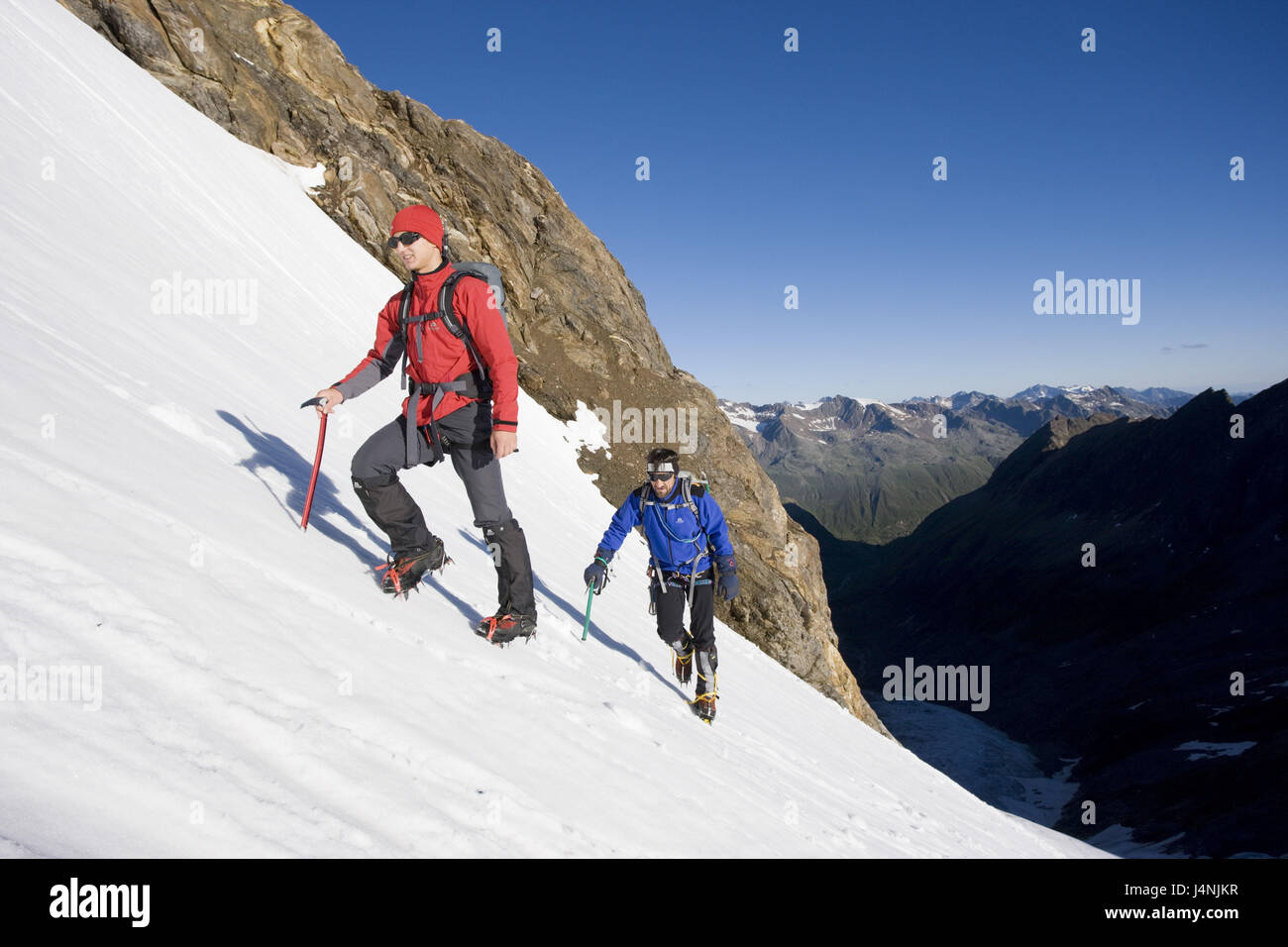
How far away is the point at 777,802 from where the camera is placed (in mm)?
6387

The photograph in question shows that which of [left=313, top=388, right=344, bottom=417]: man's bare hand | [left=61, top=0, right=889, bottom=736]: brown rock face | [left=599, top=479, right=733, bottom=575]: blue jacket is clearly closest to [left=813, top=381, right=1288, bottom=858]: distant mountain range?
[left=61, top=0, right=889, bottom=736]: brown rock face

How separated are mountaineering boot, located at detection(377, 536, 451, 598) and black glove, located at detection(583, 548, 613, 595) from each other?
2314 mm

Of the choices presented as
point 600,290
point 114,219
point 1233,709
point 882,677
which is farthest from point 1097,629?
point 114,219

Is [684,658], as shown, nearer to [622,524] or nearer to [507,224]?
[622,524]

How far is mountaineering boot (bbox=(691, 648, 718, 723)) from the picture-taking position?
26.5ft

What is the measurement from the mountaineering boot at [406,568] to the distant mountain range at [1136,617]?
6631cm

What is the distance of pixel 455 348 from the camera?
5.19m

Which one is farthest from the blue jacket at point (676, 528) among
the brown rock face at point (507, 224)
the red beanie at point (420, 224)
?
the brown rock face at point (507, 224)

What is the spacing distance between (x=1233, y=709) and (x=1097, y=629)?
159 feet

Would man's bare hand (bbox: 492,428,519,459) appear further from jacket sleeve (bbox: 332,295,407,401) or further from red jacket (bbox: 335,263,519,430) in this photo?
jacket sleeve (bbox: 332,295,407,401)

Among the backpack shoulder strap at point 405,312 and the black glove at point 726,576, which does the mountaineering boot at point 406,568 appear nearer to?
the backpack shoulder strap at point 405,312

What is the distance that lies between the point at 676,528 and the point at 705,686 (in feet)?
6.72
